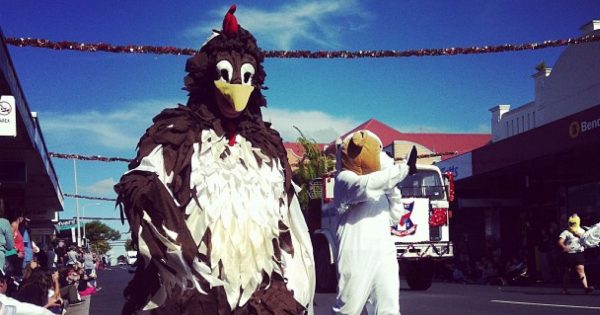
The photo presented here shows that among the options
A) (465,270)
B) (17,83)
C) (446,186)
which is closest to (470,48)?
(446,186)

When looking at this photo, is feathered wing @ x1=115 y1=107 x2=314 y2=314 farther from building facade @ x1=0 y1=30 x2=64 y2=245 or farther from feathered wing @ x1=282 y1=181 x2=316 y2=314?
building facade @ x1=0 y1=30 x2=64 y2=245

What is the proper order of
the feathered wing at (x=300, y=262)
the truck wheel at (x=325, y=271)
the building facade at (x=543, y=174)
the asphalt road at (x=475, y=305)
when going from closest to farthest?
the feathered wing at (x=300, y=262) < the asphalt road at (x=475, y=305) < the truck wheel at (x=325, y=271) < the building facade at (x=543, y=174)

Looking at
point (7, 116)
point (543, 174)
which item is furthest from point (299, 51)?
point (543, 174)

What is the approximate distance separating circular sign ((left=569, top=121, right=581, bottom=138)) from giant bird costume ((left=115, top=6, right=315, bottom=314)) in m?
16.0

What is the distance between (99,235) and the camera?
4345 inches

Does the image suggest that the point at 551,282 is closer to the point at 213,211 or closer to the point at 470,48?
the point at 470,48

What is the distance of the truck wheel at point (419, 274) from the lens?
18.0m

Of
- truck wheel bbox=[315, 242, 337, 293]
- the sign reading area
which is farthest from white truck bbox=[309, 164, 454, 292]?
the sign reading area

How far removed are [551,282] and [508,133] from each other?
679 inches

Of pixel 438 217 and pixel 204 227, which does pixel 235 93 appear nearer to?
pixel 204 227

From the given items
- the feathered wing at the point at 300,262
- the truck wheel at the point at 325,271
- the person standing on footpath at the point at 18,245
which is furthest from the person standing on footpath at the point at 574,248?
the feathered wing at the point at 300,262

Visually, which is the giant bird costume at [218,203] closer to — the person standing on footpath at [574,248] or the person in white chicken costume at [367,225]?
the person in white chicken costume at [367,225]

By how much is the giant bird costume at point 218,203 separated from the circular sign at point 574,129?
1600 centimetres

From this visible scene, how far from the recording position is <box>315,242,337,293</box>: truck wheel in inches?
603
